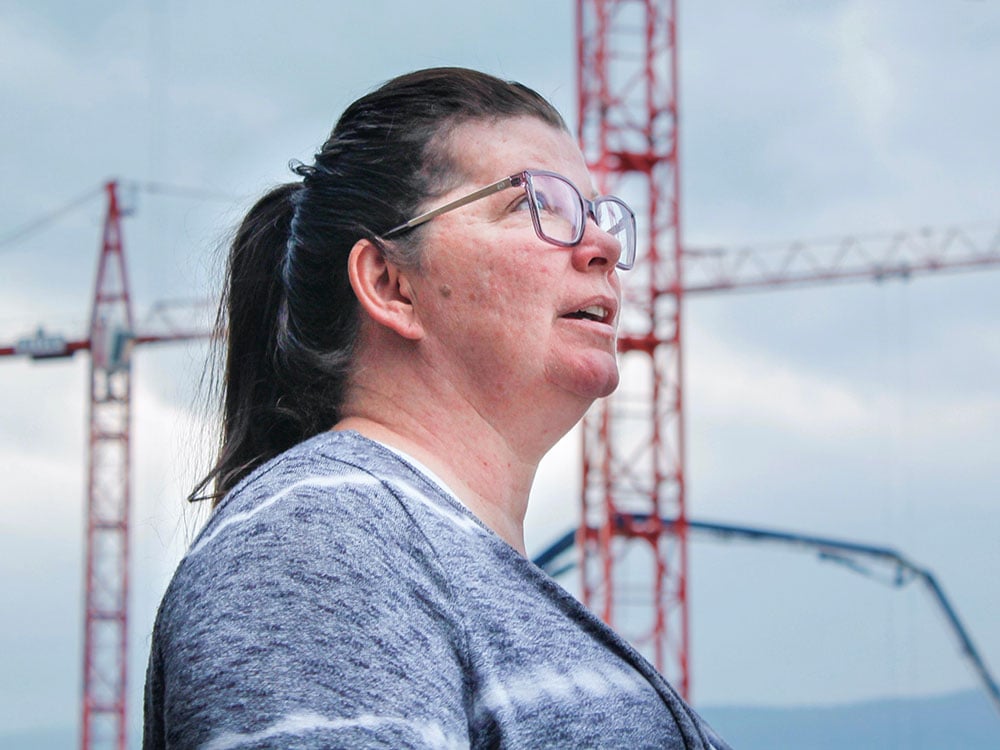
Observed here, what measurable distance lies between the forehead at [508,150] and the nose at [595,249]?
7cm

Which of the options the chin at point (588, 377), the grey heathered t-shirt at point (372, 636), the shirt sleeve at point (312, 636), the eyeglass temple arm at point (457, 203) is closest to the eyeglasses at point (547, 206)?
the eyeglass temple arm at point (457, 203)

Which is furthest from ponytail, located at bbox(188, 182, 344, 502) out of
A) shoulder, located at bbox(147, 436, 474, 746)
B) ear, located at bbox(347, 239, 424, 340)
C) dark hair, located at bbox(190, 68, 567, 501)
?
shoulder, located at bbox(147, 436, 474, 746)

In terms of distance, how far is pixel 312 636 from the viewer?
1.02m

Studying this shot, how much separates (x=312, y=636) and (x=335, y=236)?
0.62 meters

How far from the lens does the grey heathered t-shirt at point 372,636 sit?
39.6 inches

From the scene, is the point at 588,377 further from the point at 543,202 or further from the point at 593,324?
the point at 543,202

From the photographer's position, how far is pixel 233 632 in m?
1.03

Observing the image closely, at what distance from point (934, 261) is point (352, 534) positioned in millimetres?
27187

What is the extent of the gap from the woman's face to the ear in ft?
0.05

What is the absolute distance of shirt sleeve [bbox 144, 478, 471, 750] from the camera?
998mm

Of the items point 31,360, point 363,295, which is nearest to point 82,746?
point 31,360

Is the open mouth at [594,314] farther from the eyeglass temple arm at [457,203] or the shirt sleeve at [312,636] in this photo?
the shirt sleeve at [312,636]

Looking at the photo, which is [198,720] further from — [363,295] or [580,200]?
[580,200]

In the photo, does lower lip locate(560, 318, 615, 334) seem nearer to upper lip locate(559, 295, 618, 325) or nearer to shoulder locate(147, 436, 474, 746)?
upper lip locate(559, 295, 618, 325)
